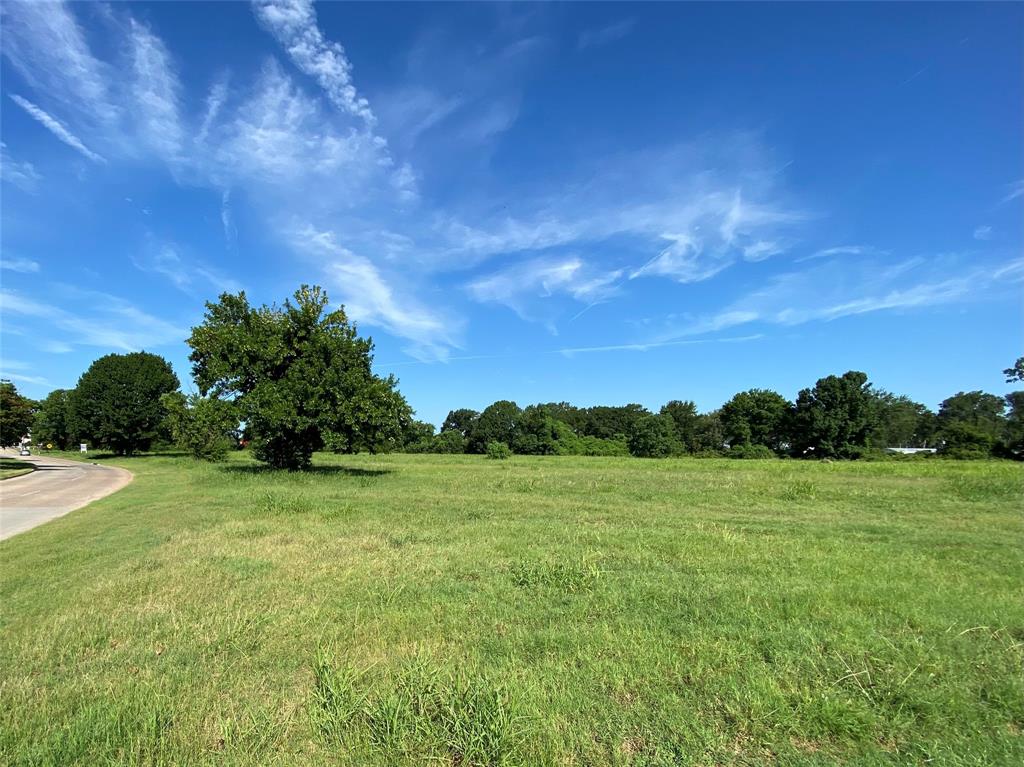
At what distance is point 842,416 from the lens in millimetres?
69438

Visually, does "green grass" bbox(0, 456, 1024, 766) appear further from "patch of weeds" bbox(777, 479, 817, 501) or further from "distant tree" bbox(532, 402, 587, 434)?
"distant tree" bbox(532, 402, 587, 434)

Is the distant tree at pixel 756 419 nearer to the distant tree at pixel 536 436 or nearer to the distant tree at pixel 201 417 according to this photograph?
the distant tree at pixel 536 436

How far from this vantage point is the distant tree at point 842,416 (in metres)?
69.0

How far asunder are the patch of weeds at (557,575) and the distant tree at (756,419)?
283 ft

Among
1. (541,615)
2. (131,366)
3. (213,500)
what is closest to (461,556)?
(541,615)

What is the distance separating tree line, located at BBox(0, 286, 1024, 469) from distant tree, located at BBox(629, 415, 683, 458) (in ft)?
0.70

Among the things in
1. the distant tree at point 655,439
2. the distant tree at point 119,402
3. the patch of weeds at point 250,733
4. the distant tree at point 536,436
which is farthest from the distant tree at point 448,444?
the patch of weeds at point 250,733

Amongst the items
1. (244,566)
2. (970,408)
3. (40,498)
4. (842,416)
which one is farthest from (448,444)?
(970,408)

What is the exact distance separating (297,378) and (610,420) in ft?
306

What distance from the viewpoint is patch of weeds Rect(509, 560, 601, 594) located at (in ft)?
21.9

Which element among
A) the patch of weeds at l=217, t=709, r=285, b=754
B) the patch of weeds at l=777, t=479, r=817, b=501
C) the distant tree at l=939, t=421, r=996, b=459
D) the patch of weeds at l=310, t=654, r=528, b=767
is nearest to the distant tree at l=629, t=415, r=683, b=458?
the distant tree at l=939, t=421, r=996, b=459

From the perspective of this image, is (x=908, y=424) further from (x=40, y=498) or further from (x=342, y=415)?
(x=40, y=498)

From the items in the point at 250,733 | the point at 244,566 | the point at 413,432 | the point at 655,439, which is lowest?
the point at 250,733

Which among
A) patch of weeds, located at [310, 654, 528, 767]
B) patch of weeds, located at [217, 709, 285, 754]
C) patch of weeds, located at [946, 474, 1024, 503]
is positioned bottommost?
patch of weeds, located at [217, 709, 285, 754]
